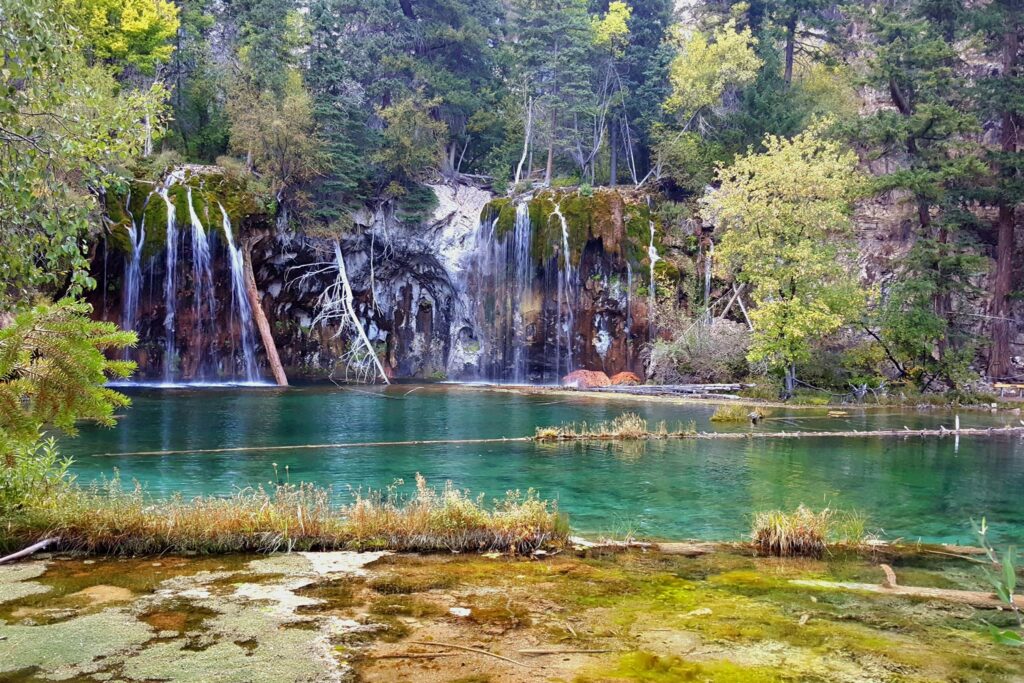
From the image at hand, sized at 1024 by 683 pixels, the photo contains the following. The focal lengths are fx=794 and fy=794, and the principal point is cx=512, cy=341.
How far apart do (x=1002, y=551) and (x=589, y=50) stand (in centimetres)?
4046

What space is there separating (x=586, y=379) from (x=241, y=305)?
50.9 ft

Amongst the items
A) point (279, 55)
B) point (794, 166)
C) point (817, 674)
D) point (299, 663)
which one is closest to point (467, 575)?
point (299, 663)

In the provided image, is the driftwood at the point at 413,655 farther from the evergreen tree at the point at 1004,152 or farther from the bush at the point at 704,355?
the evergreen tree at the point at 1004,152

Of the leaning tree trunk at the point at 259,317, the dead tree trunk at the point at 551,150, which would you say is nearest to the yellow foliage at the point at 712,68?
the dead tree trunk at the point at 551,150

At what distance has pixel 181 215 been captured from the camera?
32875 millimetres

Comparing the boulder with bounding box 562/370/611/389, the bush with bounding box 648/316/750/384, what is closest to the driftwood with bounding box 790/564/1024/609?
the bush with bounding box 648/316/750/384

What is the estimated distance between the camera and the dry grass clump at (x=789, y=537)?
10.2 m

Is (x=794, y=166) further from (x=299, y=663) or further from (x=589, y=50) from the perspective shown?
(x=299, y=663)

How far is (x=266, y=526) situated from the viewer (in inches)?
385

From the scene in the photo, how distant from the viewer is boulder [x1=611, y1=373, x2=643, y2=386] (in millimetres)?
34469

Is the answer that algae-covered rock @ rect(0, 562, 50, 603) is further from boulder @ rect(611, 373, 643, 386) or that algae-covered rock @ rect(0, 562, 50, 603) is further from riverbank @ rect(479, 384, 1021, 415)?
boulder @ rect(611, 373, 643, 386)

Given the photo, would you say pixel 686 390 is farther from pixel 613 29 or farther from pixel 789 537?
pixel 613 29

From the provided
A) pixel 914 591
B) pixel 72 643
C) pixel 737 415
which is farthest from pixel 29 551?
pixel 737 415

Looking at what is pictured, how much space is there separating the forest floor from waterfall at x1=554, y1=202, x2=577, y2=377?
28.2 m
